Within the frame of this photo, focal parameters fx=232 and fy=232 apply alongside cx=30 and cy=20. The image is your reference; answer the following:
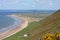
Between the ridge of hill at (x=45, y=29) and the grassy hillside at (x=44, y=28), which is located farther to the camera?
the grassy hillside at (x=44, y=28)

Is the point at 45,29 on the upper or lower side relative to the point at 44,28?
upper

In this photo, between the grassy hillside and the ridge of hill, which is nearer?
the ridge of hill

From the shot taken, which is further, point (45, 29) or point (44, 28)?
point (44, 28)
